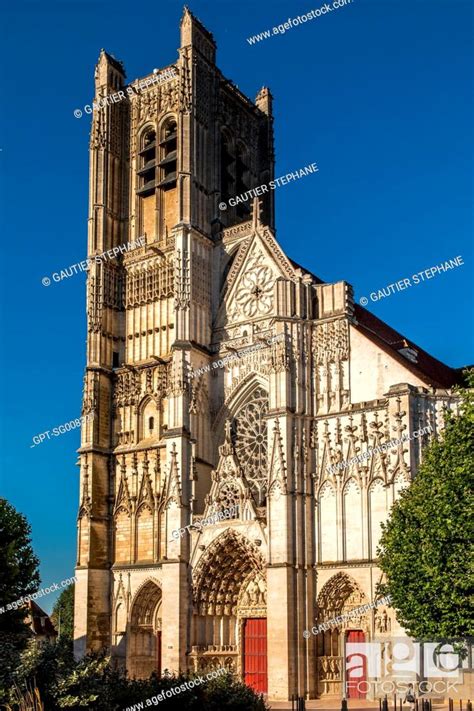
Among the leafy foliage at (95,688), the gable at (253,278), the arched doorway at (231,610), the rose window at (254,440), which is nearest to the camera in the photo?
the leafy foliage at (95,688)

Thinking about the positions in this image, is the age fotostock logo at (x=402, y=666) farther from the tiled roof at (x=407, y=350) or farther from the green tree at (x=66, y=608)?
the green tree at (x=66, y=608)

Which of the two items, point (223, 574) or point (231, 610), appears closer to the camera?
point (223, 574)

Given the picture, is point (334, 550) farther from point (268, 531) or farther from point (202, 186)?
point (202, 186)

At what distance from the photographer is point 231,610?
34.4 meters

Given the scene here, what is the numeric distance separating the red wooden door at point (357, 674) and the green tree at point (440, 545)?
14.5 ft

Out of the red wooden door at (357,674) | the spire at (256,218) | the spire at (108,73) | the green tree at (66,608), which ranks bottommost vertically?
the green tree at (66,608)

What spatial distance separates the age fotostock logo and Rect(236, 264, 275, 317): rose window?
13.3 m

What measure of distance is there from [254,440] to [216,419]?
2111mm

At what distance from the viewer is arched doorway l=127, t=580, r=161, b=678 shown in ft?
117

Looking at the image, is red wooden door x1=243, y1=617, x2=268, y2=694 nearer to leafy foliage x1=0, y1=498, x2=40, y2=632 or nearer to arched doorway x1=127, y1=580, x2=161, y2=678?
arched doorway x1=127, y1=580, x2=161, y2=678

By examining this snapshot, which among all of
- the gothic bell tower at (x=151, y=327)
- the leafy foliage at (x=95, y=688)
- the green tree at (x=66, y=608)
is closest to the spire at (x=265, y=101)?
the gothic bell tower at (x=151, y=327)

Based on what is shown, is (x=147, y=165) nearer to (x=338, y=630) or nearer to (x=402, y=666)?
(x=338, y=630)

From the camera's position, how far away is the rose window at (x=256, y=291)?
3662 centimetres

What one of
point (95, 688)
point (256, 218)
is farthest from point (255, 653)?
point (256, 218)
